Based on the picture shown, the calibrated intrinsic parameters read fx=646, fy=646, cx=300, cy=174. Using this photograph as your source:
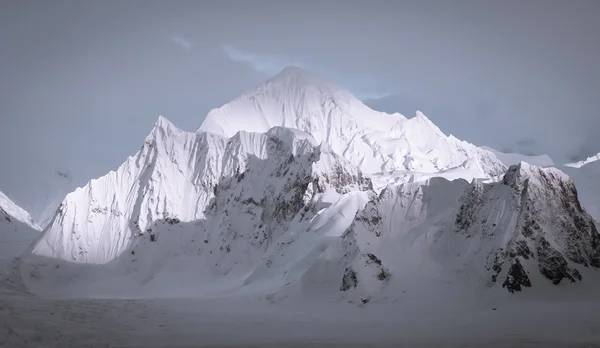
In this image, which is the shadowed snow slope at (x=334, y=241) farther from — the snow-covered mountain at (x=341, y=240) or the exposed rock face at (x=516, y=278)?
the snow-covered mountain at (x=341, y=240)

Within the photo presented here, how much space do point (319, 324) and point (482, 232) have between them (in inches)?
1462

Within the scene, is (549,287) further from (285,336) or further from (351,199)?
(351,199)

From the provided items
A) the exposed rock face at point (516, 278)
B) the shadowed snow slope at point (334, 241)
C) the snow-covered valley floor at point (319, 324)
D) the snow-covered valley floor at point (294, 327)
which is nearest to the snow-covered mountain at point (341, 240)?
the exposed rock face at point (516, 278)

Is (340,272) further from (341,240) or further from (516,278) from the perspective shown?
(516,278)

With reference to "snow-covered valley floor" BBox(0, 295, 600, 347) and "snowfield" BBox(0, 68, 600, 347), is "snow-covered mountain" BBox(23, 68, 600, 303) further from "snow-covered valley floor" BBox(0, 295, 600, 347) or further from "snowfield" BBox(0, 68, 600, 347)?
"snow-covered valley floor" BBox(0, 295, 600, 347)

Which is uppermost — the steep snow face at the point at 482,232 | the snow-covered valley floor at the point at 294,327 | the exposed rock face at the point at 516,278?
the steep snow face at the point at 482,232

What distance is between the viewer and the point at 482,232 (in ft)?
360

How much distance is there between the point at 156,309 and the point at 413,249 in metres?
46.2

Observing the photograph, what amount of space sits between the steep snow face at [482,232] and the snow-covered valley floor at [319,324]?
5724 millimetres

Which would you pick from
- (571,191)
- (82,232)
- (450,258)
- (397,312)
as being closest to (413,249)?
(450,258)

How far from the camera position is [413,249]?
115 metres

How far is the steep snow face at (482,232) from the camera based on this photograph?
100 m

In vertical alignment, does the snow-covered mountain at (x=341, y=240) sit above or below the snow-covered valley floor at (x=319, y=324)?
above

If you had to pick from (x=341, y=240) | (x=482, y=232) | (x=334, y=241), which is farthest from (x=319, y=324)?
(x=334, y=241)
